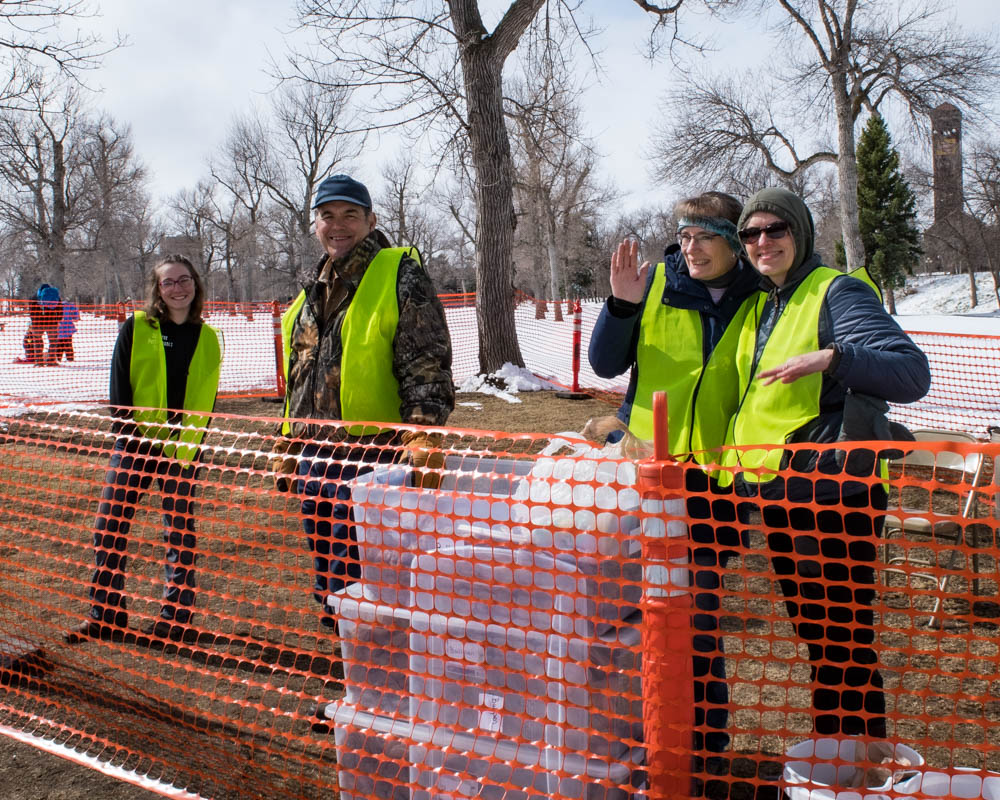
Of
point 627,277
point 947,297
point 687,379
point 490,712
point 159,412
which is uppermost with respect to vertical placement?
point 947,297

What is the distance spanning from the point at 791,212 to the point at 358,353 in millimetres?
1611

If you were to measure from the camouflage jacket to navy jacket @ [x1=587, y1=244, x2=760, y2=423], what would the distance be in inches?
23.3

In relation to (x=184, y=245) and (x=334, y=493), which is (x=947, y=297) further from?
(x=184, y=245)

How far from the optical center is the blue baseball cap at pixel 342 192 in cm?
298

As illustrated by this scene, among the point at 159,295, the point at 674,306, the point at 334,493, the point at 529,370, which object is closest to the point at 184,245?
the point at 529,370

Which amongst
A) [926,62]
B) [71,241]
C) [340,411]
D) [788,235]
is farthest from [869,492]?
[71,241]

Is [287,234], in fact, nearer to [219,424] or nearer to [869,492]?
[219,424]

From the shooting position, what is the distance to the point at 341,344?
3.01 meters

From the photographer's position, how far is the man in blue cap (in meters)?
2.93

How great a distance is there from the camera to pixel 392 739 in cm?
224

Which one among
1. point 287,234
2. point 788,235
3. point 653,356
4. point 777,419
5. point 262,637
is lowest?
point 262,637

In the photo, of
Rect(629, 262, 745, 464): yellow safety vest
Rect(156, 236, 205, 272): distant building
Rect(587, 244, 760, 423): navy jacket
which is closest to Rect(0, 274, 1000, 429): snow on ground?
Rect(587, 244, 760, 423): navy jacket

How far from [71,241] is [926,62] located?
36.2 meters

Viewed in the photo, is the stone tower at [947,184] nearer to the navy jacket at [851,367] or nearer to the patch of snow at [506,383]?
the patch of snow at [506,383]
